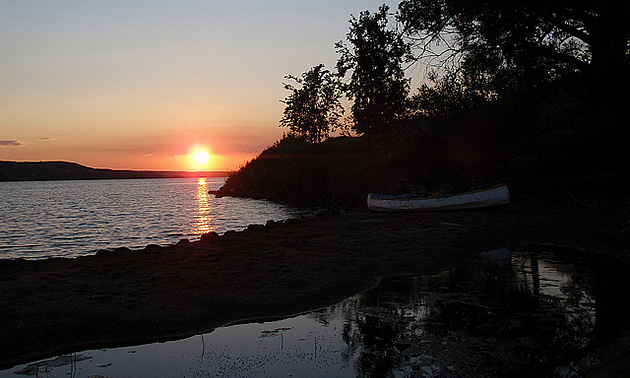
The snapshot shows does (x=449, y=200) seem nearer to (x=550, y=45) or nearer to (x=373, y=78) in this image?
(x=550, y=45)

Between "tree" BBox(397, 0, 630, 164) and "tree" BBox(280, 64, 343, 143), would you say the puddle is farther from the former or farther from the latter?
"tree" BBox(280, 64, 343, 143)

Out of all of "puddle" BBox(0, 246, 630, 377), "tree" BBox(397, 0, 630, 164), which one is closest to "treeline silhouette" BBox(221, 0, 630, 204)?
"tree" BBox(397, 0, 630, 164)

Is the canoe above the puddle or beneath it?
above

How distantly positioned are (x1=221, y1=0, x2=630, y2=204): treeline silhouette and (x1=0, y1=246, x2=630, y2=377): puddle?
13255 millimetres

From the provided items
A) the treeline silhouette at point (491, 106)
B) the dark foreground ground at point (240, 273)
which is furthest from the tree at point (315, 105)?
the dark foreground ground at point (240, 273)

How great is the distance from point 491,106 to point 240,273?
29.7m

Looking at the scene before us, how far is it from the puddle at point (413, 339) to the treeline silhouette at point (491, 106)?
13.3m

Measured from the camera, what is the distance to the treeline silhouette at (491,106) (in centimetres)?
2161

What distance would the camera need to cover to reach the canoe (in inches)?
1018

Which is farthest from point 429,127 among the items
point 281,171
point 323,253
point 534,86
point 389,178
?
point 281,171

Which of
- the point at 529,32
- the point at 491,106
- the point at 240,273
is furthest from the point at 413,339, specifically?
the point at 491,106

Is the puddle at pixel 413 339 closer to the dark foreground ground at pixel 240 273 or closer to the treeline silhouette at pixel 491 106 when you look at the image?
the dark foreground ground at pixel 240 273

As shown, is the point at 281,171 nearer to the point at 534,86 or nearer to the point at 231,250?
the point at 534,86

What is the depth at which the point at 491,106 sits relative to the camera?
36875 millimetres
